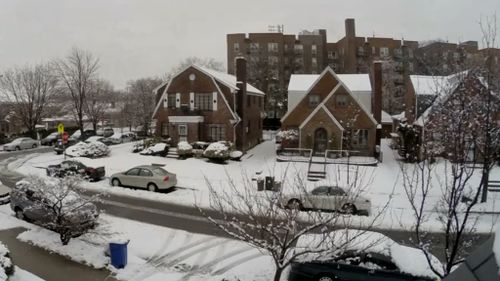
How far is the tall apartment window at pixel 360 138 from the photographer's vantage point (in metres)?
34.2

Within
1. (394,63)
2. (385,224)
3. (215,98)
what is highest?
(394,63)

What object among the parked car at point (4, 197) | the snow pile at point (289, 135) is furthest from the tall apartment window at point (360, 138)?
the parked car at point (4, 197)

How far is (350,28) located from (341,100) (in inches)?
1663

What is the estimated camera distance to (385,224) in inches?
724

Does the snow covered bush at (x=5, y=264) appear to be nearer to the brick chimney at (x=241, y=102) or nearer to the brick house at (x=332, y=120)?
the brick house at (x=332, y=120)

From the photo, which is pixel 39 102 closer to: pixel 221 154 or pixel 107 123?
pixel 107 123

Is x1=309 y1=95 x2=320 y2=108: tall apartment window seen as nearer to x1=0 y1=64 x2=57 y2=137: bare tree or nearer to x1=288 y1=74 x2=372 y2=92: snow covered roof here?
x1=288 y1=74 x2=372 y2=92: snow covered roof

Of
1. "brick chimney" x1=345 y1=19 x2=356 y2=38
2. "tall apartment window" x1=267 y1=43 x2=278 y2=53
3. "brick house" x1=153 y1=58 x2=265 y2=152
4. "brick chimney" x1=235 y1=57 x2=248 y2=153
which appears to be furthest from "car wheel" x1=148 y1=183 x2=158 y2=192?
"brick chimney" x1=345 y1=19 x2=356 y2=38

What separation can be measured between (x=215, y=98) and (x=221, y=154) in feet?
23.9

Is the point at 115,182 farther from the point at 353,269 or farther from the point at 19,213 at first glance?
the point at 353,269

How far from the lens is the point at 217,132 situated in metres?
37.2

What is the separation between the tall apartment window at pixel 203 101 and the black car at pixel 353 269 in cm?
2775

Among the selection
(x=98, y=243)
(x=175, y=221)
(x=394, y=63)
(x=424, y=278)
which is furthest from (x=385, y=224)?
(x=394, y=63)

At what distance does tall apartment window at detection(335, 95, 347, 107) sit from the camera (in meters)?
34.6
